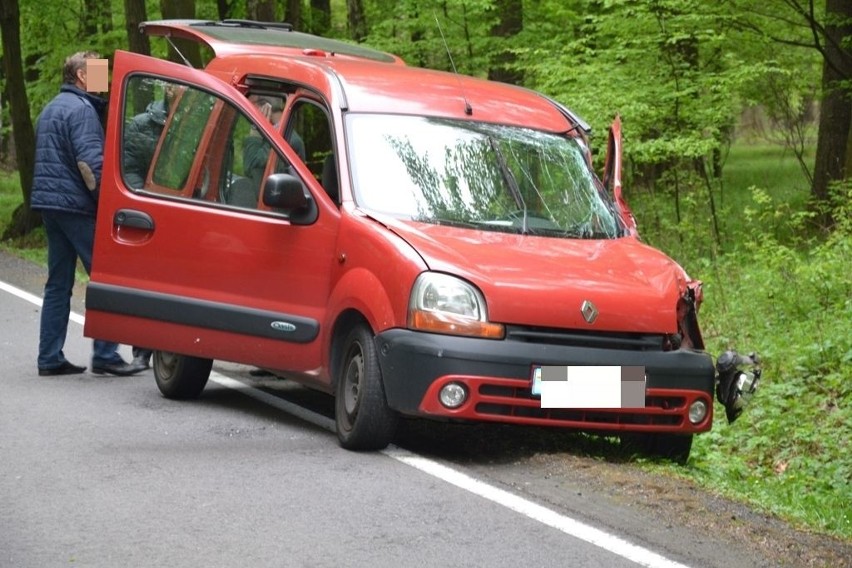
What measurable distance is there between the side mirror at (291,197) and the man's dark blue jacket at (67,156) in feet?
7.96

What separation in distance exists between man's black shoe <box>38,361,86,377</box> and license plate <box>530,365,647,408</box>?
4.49 meters

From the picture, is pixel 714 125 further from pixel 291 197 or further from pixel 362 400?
pixel 362 400

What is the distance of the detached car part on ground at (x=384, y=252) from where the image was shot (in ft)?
23.6

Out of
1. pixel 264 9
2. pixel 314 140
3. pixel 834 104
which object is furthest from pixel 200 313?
pixel 834 104

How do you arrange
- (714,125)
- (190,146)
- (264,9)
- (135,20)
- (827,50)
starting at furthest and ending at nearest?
(135,20)
(264,9)
(827,50)
(714,125)
(190,146)

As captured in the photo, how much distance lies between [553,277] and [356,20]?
18325mm

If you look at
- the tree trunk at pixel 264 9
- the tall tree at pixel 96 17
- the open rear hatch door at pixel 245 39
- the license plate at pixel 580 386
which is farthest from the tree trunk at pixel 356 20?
the license plate at pixel 580 386

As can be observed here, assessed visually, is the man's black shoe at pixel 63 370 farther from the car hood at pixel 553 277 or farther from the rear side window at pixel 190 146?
the car hood at pixel 553 277

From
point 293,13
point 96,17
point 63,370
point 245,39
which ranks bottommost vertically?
point 63,370

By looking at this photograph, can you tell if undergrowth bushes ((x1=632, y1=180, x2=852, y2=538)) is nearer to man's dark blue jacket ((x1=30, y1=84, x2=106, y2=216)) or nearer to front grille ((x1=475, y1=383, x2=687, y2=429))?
front grille ((x1=475, y1=383, x2=687, y2=429))

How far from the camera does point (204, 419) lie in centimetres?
862

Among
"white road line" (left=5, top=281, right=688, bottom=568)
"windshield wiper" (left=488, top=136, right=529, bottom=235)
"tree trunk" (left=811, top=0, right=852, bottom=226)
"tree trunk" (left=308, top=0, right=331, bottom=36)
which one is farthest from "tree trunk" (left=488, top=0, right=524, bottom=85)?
"white road line" (left=5, top=281, right=688, bottom=568)

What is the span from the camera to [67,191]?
1007 cm

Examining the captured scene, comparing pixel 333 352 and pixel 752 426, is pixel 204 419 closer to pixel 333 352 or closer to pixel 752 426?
pixel 333 352
